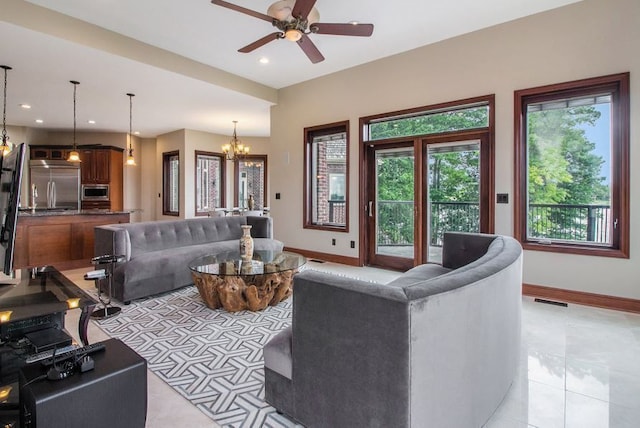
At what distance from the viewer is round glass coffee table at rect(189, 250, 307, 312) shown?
122 inches

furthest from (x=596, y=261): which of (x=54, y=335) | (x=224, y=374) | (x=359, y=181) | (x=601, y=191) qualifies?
(x=54, y=335)

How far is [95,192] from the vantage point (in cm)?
855

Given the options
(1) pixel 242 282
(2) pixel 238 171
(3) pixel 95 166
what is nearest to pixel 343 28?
(1) pixel 242 282

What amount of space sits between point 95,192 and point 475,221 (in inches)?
356

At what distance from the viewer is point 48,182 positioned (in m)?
8.20

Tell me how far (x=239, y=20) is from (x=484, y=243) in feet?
11.7

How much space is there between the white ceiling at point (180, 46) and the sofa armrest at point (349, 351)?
3.35 m

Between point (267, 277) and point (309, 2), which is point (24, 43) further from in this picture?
point (267, 277)

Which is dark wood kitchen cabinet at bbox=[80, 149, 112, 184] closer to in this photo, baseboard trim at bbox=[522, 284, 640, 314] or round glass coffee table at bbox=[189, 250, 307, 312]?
round glass coffee table at bbox=[189, 250, 307, 312]

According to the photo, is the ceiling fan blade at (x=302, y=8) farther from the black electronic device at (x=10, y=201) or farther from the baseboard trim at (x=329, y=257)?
the baseboard trim at (x=329, y=257)

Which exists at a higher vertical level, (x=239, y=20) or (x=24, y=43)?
(x=239, y=20)

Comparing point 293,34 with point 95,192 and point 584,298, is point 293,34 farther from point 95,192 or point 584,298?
point 95,192

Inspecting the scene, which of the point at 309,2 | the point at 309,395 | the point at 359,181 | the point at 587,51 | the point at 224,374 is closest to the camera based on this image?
the point at 309,395

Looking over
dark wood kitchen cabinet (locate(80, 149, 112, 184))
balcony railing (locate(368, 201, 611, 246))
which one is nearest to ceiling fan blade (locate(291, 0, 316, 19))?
balcony railing (locate(368, 201, 611, 246))
